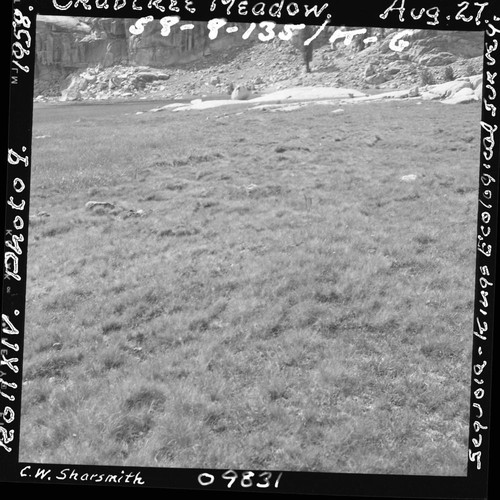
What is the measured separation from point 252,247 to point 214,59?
134 inches

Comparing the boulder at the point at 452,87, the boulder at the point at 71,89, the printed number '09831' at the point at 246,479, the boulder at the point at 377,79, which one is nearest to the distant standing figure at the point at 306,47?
the boulder at the point at 377,79

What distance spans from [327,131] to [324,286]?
2.74m

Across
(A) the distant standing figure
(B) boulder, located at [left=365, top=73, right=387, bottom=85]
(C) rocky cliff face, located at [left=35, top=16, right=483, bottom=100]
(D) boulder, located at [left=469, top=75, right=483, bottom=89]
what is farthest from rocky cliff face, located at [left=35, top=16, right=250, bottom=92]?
(D) boulder, located at [left=469, top=75, right=483, bottom=89]

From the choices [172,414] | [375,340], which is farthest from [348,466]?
[172,414]

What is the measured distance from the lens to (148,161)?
8.94 meters

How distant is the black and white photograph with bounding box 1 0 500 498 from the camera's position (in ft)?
25.9

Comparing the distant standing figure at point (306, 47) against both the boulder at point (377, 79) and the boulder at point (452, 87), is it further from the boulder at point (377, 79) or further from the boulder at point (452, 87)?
the boulder at point (452, 87)

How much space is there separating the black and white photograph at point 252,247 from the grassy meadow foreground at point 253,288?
0.11 feet

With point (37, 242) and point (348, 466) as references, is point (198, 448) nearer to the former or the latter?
point (348, 466)

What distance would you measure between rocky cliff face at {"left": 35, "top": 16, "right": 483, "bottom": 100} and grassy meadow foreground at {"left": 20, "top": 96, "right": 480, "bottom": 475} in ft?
1.55

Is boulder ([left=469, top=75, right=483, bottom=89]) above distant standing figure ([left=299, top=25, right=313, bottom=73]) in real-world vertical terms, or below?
below

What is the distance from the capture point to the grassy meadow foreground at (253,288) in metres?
7.85
